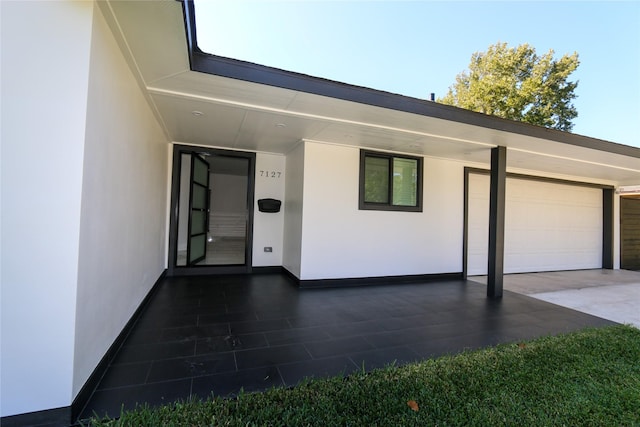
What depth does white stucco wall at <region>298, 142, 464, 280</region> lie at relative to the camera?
4.77m

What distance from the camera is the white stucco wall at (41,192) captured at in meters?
1.47

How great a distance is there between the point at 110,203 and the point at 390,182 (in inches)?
169

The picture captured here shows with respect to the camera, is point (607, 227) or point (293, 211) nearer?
point (293, 211)

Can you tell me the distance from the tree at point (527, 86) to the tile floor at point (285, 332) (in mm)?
13516

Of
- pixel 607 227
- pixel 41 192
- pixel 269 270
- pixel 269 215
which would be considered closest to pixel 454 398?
pixel 41 192

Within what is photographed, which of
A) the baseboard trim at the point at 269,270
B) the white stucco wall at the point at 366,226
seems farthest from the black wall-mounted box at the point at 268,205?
the baseboard trim at the point at 269,270

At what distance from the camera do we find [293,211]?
205 inches

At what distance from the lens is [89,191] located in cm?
174

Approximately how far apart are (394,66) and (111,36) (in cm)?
1499

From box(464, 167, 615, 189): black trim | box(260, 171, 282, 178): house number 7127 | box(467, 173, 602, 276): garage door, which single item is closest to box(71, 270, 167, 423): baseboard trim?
box(260, 171, 282, 178): house number 7127

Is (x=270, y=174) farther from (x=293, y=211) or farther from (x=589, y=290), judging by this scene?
(x=589, y=290)

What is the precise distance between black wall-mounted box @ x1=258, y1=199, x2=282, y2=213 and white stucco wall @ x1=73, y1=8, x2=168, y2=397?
2.27 meters

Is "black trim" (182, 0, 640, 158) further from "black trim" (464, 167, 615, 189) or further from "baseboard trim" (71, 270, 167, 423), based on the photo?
"baseboard trim" (71, 270, 167, 423)

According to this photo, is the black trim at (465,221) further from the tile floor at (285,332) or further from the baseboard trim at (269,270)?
the baseboard trim at (269,270)
